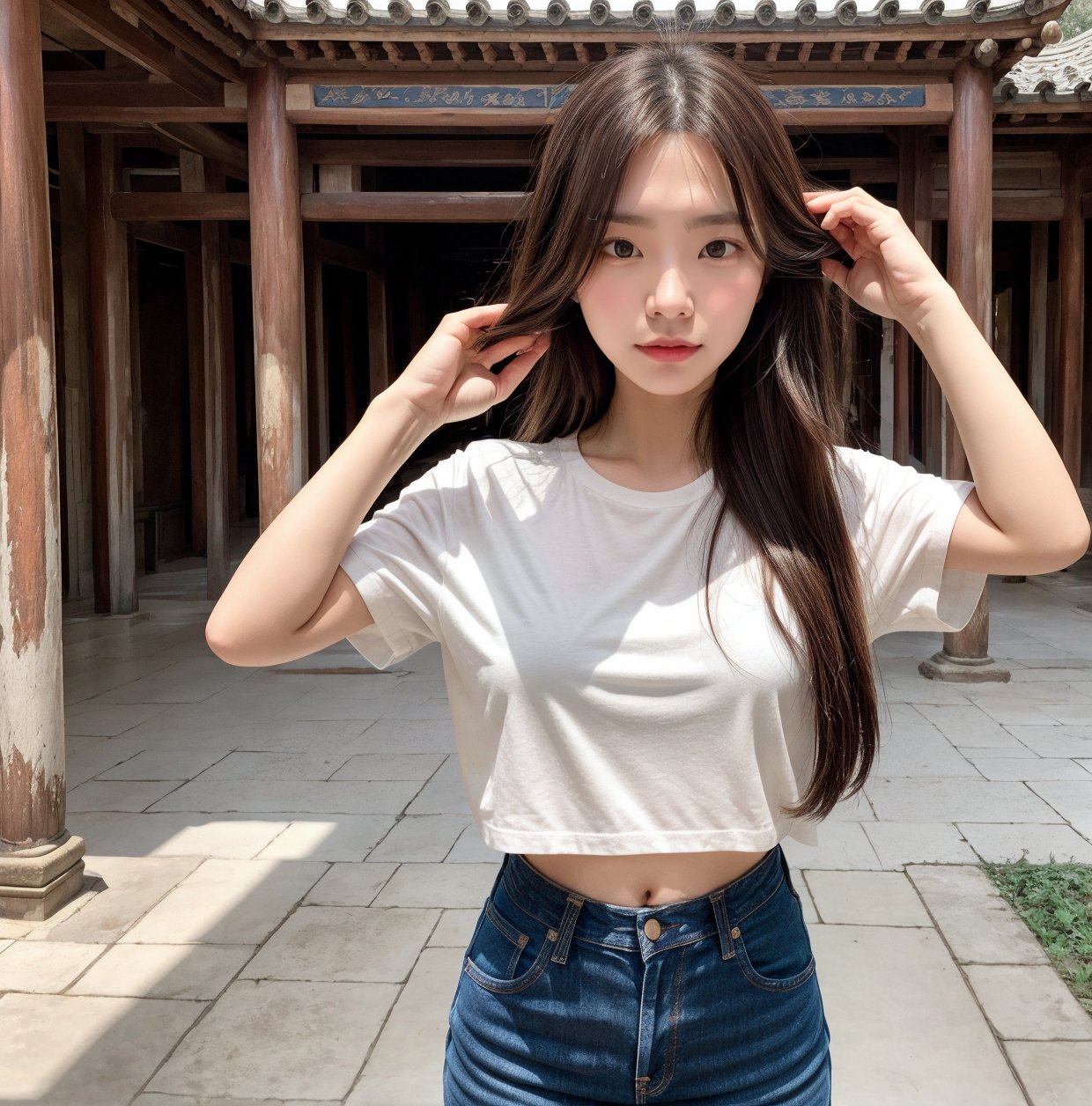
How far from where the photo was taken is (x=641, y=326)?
3.88 ft

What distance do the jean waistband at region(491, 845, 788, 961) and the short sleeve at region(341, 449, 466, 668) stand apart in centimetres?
27

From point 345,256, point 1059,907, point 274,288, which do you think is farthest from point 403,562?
point 345,256

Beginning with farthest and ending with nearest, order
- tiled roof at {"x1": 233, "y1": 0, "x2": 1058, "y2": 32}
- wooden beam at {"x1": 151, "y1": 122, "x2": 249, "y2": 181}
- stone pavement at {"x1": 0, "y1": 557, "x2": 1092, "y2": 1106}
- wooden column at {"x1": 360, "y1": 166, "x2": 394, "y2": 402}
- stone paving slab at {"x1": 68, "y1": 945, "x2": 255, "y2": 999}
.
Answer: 1. wooden column at {"x1": 360, "y1": 166, "x2": 394, "y2": 402}
2. wooden beam at {"x1": 151, "y1": 122, "x2": 249, "y2": 181}
3. tiled roof at {"x1": 233, "y1": 0, "x2": 1058, "y2": 32}
4. stone paving slab at {"x1": 68, "y1": 945, "x2": 255, "y2": 999}
5. stone pavement at {"x1": 0, "y1": 557, "x2": 1092, "y2": 1106}

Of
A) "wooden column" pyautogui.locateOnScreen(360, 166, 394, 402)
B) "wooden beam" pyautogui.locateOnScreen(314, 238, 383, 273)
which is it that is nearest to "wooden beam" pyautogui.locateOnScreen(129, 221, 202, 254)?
"wooden beam" pyautogui.locateOnScreen(314, 238, 383, 273)

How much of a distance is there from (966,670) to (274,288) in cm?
410

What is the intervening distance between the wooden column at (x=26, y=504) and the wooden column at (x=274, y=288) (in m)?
2.75

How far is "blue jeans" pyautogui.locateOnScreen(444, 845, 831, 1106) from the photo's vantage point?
3.76 ft

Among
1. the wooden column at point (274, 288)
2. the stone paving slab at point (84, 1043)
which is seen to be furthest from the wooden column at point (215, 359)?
the stone paving slab at point (84, 1043)

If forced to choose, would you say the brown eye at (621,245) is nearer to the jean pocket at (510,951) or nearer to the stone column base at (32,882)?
the jean pocket at (510,951)

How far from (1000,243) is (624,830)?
1223 cm

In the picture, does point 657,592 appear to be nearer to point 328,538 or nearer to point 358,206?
point 328,538

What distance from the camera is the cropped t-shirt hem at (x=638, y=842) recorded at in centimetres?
115

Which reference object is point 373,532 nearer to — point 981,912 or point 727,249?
point 727,249

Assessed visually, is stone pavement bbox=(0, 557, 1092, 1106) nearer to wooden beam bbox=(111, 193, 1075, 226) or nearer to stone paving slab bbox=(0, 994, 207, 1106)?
stone paving slab bbox=(0, 994, 207, 1106)
